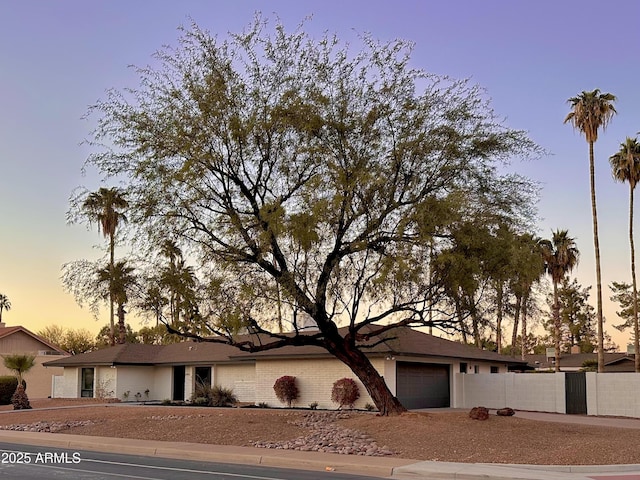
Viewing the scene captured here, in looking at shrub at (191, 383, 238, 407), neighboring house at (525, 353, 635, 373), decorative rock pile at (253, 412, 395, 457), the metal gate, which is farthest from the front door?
neighboring house at (525, 353, 635, 373)

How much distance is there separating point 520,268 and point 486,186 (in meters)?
2.90

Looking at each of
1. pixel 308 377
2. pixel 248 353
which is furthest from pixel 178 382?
pixel 308 377

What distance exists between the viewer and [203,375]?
4422cm

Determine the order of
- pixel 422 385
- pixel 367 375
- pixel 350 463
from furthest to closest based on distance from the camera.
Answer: pixel 422 385, pixel 367 375, pixel 350 463

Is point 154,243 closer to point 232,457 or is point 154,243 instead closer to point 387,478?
point 232,457

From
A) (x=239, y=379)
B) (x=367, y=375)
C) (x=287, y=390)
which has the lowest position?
(x=287, y=390)

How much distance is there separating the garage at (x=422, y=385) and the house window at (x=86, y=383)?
2159 centimetres

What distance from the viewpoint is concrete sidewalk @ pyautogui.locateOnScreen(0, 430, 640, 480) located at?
54.8 ft

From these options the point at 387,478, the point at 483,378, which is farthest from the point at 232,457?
the point at 483,378

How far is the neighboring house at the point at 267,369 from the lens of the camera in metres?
35.7

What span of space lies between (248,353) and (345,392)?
8112 mm

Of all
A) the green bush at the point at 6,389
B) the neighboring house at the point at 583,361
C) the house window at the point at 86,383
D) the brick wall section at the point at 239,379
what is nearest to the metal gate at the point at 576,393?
the brick wall section at the point at 239,379

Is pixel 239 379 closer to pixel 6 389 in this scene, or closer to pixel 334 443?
pixel 6 389

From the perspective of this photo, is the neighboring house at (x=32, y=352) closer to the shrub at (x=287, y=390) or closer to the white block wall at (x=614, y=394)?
the shrub at (x=287, y=390)
